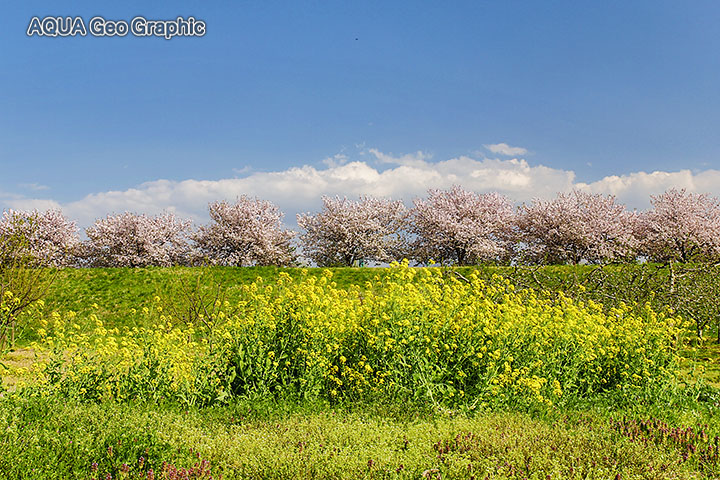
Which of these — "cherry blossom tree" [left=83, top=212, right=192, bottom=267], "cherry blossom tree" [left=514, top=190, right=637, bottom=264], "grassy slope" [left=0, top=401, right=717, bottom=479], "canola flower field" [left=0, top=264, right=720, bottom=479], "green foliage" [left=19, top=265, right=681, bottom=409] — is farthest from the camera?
"cherry blossom tree" [left=83, top=212, right=192, bottom=267]

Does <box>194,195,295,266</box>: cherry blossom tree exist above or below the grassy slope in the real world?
above

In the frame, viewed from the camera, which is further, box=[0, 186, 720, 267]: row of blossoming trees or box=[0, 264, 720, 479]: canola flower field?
box=[0, 186, 720, 267]: row of blossoming trees

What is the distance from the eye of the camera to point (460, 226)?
3075cm

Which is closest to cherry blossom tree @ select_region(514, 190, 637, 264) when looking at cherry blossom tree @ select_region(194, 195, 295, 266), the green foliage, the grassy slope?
cherry blossom tree @ select_region(194, 195, 295, 266)

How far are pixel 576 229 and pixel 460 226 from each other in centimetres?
635

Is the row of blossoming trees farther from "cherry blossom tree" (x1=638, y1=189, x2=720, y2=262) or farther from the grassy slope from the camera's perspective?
the grassy slope

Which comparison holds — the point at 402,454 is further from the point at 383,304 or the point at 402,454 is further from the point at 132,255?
the point at 132,255

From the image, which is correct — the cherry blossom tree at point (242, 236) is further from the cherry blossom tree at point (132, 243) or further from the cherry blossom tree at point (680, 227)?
the cherry blossom tree at point (680, 227)

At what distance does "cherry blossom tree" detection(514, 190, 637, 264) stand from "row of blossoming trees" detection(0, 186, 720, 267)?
6cm

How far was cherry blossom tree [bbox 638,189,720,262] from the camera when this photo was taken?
101 feet

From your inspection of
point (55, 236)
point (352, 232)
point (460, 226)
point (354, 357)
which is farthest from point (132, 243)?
point (354, 357)

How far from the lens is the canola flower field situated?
3885 mm

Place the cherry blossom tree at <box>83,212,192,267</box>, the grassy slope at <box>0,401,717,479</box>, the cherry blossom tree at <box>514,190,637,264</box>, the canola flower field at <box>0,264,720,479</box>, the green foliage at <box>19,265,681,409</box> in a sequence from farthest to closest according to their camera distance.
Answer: the cherry blossom tree at <box>83,212,192,267</box> → the cherry blossom tree at <box>514,190,637,264</box> → the green foliage at <box>19,265,681,409</box> → the canola flower field at <box>0,264,720,479</box> → the grassy slope at <box>0,401,717,479</box>

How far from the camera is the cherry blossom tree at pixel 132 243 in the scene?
A: 3247cm
